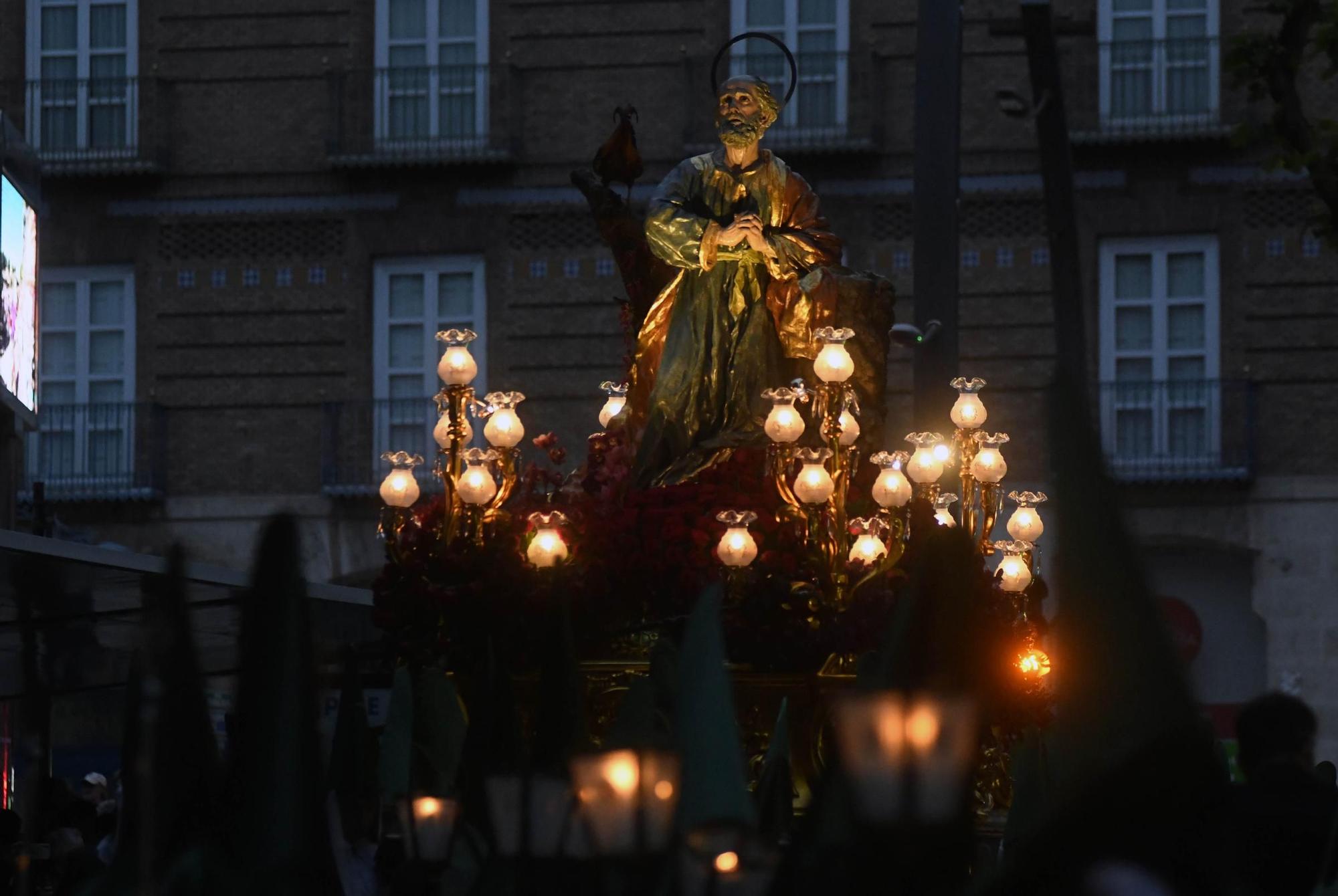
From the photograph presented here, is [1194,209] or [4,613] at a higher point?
[1194,209]

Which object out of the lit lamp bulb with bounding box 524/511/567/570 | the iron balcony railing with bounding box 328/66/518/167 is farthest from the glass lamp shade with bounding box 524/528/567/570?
the iron balcony railing with bounding box 328/66/518/167

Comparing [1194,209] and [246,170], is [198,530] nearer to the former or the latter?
[246,170]

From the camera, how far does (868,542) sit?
9430 millimetres

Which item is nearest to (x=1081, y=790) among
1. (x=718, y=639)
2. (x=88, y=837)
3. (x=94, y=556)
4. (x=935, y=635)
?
(x=935, y=635)

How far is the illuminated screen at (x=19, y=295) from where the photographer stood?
651 inches

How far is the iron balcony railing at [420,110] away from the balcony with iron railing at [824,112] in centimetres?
176

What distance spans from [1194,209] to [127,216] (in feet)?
32.5

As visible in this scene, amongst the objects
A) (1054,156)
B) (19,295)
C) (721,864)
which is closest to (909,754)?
(721,864)

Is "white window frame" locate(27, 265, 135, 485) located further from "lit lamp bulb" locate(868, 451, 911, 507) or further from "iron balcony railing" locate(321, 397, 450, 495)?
"lit lamp bulb" locate(868, 451, 911, 507)

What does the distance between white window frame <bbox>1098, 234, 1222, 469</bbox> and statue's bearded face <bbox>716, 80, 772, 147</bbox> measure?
12.5 metres

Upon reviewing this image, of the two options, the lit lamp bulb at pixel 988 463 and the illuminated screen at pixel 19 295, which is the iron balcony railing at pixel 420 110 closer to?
the illuminated screen at pixel 19 295

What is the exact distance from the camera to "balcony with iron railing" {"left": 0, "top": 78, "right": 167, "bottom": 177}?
2358 centimetres

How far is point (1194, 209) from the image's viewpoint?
22.5 metres

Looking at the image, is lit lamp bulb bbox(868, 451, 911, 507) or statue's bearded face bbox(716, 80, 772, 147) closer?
lit lamp bulb bbox(868, 451, 911, 507)
